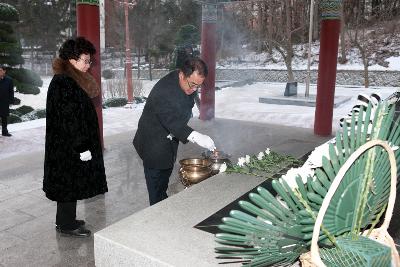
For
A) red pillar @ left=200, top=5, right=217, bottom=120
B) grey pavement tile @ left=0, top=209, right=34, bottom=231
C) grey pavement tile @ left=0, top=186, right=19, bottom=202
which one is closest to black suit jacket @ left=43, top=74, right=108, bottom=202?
grey pavement tile @ left=0, top=209, right=34, bottom=231

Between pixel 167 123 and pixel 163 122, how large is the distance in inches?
1.6

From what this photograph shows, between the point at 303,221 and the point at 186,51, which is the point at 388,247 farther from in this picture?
the point at 186,51

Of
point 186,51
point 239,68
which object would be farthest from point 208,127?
point 239,68

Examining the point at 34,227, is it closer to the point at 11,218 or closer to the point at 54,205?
the point at 11,218

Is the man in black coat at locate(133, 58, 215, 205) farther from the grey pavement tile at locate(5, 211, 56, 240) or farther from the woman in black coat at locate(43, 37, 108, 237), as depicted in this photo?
the grey pavement tile at locate(5, 211, 56, 240)

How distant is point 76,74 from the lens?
3102mm

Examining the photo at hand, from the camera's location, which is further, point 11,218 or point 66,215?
point 11,218

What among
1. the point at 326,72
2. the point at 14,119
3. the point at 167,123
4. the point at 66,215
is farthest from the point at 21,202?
the point at 14,119

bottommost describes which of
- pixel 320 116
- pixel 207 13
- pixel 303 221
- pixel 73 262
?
pixel 73 262

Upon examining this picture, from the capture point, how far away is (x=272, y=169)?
142 inches

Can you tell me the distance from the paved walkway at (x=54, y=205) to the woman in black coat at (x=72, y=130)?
1.57 ft

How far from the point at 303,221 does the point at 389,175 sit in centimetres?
34

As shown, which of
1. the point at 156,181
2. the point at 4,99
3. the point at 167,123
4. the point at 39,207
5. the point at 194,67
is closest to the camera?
the point at 194,67

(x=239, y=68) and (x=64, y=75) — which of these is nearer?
(x=64, y=75)
